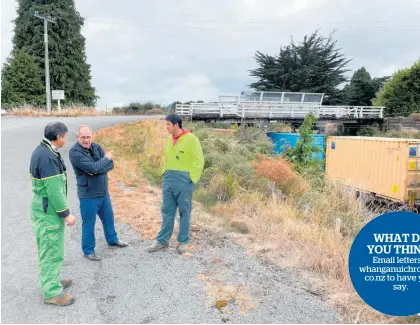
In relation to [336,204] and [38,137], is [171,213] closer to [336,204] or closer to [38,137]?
[336,204]

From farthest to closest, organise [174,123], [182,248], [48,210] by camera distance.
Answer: [182,248]
[174,123]
[48,210]

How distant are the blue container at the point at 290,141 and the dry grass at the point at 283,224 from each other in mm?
7779

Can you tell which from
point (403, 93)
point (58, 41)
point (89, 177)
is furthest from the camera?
point (58, 41)

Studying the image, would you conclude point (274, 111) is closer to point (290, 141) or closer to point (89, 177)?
point (290, 141)

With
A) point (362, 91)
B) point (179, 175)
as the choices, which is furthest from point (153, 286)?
point (362, 91)

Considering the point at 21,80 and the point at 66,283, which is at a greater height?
the point at 21,80

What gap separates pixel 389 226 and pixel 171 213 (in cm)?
298

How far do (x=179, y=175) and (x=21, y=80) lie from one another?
3560cm

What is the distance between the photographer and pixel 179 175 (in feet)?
16.8

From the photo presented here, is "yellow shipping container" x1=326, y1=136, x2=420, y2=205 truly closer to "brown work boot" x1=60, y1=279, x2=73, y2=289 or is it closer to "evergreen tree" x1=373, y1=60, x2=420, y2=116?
"brown work boot" x1=60, y1=279, x2=73, y2=289

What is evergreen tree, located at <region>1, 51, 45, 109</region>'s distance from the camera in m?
34.9

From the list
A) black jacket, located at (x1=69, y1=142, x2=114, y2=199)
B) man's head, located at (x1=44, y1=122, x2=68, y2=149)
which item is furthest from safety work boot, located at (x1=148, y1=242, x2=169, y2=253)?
man's head, located at (x1=44, y1=122, x2=68, y2=149)

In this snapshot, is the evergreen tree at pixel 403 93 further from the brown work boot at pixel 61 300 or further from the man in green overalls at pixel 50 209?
the brown work boot at pixel 61 300

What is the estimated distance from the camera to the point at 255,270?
4.73 m
